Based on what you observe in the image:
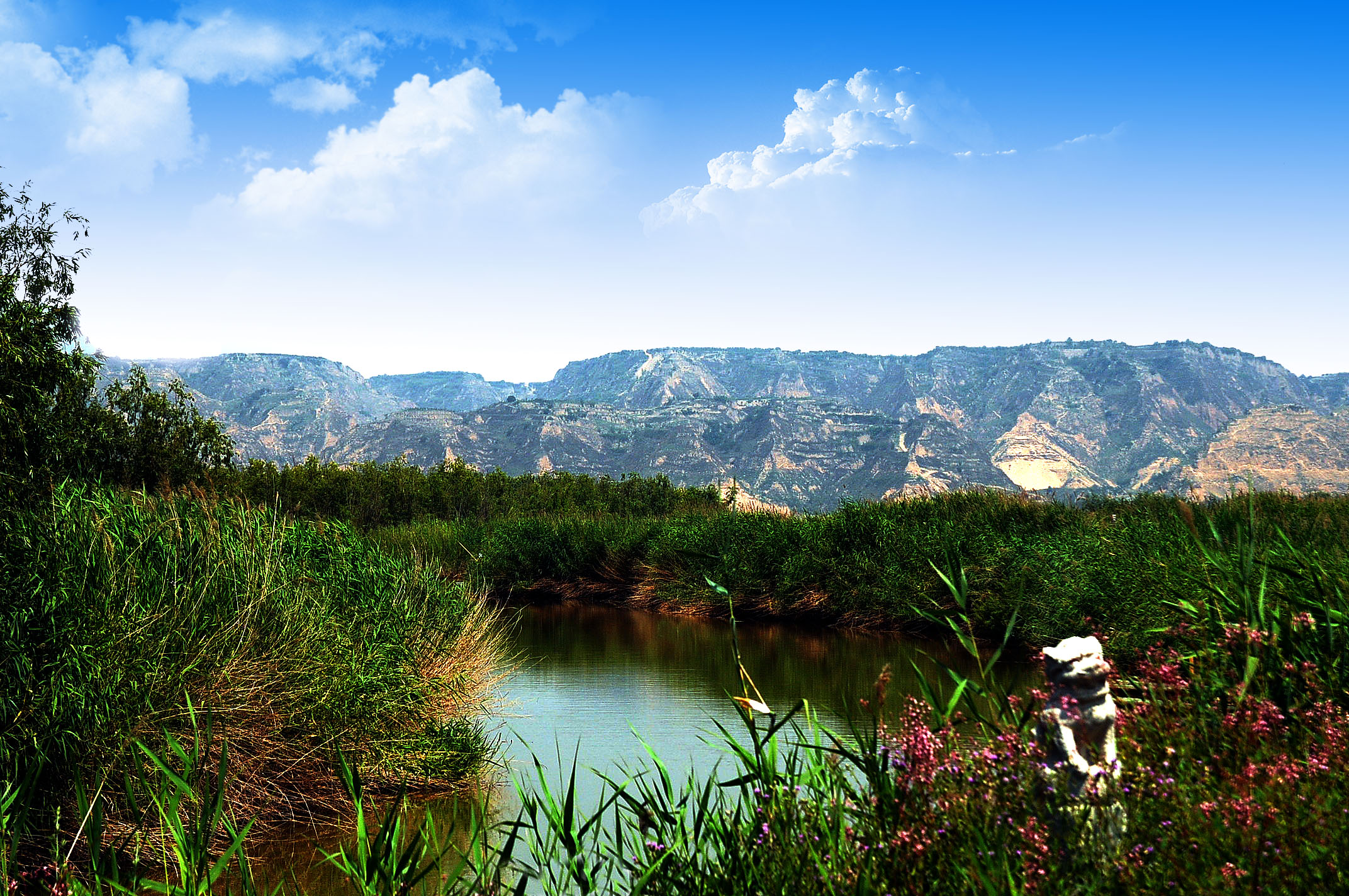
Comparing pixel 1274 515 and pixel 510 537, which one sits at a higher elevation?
pixel 1274 515

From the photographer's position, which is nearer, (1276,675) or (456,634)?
(1276,675)

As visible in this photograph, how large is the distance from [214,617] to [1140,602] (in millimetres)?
10173

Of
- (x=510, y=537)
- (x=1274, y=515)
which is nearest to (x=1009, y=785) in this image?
(x=1274, y=515)

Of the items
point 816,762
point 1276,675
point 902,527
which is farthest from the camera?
point 902,527

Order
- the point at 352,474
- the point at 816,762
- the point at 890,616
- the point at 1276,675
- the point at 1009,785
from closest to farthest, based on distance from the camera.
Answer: the point at 1009,785, the point at 816,762, the point at 1276,675, the point at 890,616, the point at 352,474

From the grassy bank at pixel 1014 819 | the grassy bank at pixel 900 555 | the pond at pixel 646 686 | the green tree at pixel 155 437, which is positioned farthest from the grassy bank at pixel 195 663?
the green tree at pixel 155 437

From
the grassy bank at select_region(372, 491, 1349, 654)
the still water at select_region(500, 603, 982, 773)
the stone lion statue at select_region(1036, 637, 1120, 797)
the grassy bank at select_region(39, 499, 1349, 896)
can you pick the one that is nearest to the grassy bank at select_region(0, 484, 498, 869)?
the still water at select_region(500, 603, 982, 773)

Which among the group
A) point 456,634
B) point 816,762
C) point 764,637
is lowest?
point 764,637

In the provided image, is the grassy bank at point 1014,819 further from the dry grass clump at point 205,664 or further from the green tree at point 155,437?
the green tree at point 155,437

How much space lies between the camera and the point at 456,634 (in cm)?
1191

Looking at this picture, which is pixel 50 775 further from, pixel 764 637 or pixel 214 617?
pixel 764 637

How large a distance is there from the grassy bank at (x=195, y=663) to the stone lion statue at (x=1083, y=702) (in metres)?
3.83

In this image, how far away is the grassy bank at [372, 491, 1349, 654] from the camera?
13.6 m

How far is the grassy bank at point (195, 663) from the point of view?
20.6 feet
